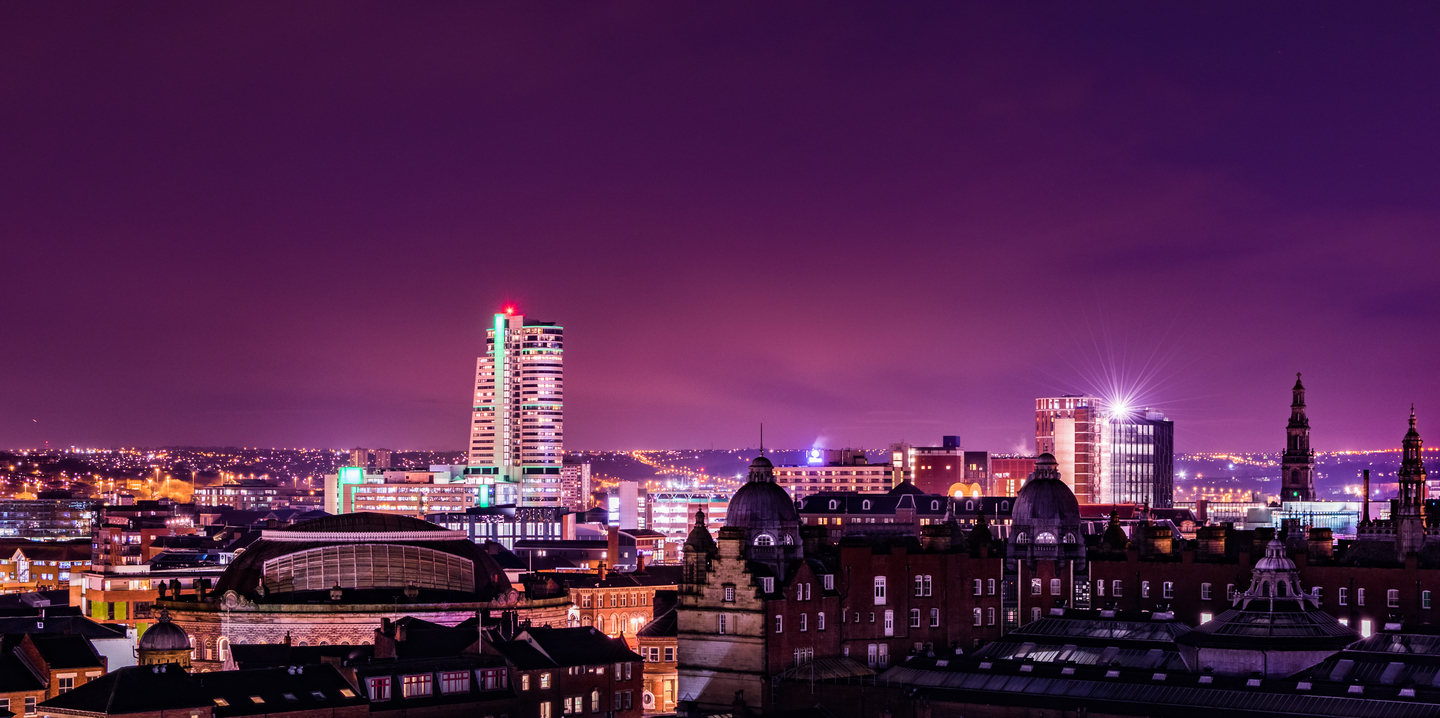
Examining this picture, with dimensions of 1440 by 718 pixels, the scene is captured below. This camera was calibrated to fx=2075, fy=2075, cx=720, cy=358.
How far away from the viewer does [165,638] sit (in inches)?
6038

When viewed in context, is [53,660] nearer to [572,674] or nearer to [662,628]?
[572,674]

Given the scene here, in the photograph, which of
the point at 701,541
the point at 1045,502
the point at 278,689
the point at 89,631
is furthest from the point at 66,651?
the point at 1045,502

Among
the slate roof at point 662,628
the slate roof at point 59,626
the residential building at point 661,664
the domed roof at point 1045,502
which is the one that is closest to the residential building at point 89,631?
the slate roof at point 59,626

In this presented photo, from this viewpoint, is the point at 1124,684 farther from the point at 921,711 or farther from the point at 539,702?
the point at 539,702

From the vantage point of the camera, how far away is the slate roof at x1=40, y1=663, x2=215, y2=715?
12581 centimetres

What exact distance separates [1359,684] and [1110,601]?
147ft

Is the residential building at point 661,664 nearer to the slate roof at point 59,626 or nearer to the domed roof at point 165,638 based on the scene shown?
the domed roof at point 165,638

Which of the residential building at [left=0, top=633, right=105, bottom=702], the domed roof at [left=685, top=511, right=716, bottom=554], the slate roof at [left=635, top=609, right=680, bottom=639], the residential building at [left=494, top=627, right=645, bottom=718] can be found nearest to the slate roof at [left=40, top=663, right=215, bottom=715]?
the residential building at [left=0, top=633, right=105, bottom=702]

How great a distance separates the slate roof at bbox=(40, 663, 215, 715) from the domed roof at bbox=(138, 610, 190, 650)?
21.4m

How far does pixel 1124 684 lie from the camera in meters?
139

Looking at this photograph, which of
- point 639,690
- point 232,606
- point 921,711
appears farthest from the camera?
point 232,606

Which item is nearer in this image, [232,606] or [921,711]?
[921,711]

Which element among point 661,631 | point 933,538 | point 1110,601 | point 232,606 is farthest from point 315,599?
point 1110,601

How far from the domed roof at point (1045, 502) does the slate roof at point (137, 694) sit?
78008 millimetres
